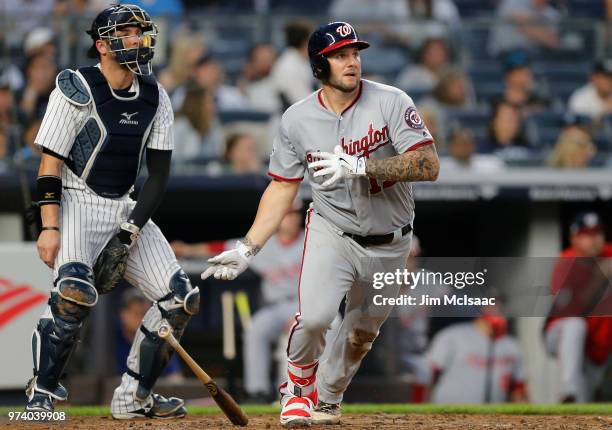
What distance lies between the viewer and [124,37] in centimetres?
584

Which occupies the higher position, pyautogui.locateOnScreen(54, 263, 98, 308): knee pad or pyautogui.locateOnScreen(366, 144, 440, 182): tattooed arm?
pyautogui.locateOnScreen(366, 144, 440, 182): tattooed arm

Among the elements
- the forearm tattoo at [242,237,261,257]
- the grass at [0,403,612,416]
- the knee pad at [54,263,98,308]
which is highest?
the forearm tattoo at [242,237,261,257]

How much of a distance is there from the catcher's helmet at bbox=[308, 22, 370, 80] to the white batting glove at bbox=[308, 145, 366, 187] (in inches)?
19.1

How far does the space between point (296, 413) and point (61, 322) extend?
117 cm

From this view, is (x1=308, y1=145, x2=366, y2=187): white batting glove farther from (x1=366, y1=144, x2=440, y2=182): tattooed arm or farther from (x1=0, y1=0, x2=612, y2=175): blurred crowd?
(x1=0, y1=0, x2=612, y2=175): blurred crowd

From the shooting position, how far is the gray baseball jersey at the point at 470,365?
9.73m

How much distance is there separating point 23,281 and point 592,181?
195 inches

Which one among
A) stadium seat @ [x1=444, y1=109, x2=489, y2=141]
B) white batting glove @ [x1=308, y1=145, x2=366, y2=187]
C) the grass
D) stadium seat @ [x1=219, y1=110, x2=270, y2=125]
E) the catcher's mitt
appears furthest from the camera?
stadium seat @ [x1=444, y1=109, x2=489, y2=141]

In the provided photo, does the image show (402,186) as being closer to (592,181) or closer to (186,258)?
(186,258)

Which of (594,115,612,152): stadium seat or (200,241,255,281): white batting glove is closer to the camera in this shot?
(200,241,255,281): white batting glove

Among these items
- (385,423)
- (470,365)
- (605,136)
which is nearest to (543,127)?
(605,136)

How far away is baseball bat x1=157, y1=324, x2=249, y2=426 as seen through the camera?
5594 mm

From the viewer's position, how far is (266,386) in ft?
30.5

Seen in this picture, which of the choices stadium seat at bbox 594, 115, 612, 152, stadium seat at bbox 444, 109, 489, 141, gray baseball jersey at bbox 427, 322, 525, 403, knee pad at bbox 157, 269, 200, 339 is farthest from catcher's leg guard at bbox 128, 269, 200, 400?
stadium seat at bbox 594, 115, 612, 152
